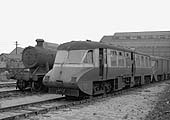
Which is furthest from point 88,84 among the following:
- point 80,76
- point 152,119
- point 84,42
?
point 152,119

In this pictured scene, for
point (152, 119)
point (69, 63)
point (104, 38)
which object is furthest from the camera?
point (104, 38)

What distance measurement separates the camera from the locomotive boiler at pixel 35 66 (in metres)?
16.6

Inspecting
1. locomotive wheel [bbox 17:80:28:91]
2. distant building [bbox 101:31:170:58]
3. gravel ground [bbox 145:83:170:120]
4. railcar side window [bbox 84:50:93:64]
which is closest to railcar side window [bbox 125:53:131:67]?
railcar side window [bbox 84:50:93:64]

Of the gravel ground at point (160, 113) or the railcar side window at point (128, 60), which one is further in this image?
the railcar side window at point (128, 60)

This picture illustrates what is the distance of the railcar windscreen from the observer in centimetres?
1259

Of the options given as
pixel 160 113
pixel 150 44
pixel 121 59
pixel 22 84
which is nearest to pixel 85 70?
pixel 121 59

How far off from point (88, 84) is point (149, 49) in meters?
59.2

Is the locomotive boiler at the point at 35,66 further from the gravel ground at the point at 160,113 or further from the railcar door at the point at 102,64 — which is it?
the gravel ground at the point at 160,113

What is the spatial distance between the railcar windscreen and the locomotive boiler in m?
3.74

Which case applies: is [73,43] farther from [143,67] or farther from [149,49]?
[149,49]

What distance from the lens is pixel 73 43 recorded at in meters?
13.3

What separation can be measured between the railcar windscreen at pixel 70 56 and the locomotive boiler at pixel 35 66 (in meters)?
3.74

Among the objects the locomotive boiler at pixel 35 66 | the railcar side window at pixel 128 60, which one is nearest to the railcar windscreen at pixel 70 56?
the locomotive boiler at pixel 35 66

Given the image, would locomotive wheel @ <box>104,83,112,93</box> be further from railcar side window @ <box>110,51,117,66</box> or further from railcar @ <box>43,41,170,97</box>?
railcar side window @ <box>110,51,117,66</box>
